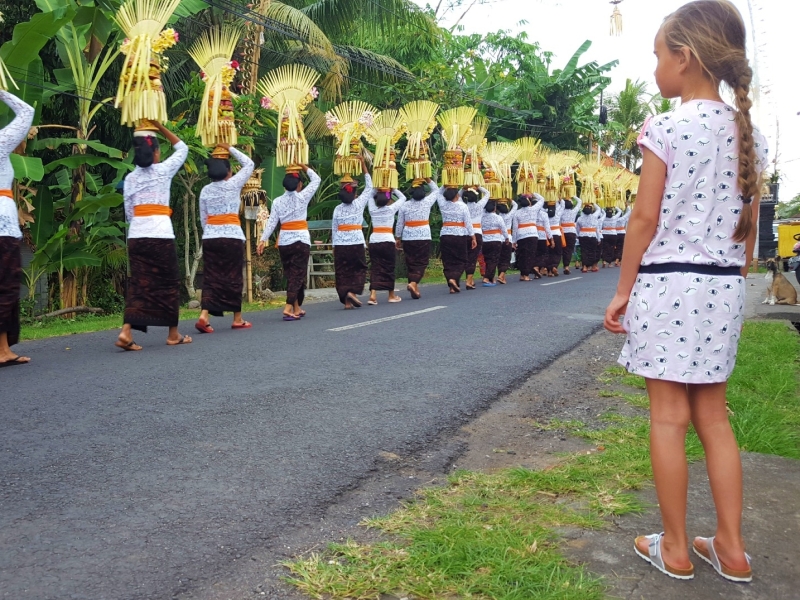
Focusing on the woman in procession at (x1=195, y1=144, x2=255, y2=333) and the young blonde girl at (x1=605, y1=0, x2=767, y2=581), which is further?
the woman in procession at (x1=195, y1=144, x2=255, y2=333)


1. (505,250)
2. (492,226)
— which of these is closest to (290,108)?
(492,226)

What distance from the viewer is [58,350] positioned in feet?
25.1

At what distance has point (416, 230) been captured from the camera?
1401cm

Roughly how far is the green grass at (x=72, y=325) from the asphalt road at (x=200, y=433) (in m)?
1.09

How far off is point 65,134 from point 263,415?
32.6ft

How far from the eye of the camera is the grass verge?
2.58 m

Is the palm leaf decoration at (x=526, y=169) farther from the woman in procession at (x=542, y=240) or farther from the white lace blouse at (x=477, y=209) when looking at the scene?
the white lace blouse at (x=477, y=209)

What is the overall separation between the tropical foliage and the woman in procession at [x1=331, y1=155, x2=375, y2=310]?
6.72ft

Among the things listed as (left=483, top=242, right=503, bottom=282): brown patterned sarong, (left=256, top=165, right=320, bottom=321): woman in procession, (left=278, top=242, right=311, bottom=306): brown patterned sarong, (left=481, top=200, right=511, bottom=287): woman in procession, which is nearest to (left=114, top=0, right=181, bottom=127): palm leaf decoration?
(left=256, top=165, right=320, bottom=321): woman in procession

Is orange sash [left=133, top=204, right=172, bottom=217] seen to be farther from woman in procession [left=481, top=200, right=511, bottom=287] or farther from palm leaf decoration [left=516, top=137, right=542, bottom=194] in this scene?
palm leaf decoration [left=516, top=137, right=542, bottom=194]

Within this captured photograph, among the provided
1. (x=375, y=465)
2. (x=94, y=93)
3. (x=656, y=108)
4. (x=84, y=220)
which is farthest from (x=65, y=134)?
(x=656, y=108)

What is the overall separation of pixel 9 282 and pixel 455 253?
30.1 feet

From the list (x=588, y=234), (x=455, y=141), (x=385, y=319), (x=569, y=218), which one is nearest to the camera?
(x=385, y=319)

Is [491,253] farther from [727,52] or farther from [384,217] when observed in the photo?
[727,52]
